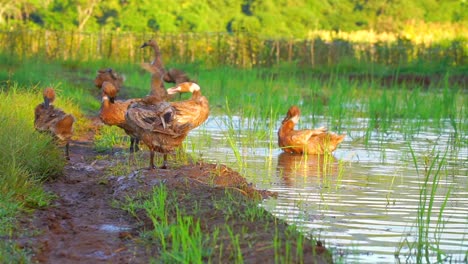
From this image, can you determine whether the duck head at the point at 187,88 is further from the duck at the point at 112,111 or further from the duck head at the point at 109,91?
the duck head at the point at 109,91

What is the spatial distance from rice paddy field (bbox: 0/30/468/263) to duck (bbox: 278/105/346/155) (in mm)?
128

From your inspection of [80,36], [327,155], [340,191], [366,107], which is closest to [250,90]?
[366,107]

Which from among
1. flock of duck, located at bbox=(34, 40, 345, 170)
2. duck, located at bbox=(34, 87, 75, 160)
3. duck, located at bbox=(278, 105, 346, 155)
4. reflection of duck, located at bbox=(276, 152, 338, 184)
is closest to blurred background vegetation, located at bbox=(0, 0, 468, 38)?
duck, located at bbox=(278, 105, 346, 155)

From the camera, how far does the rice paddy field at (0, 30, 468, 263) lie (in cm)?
660

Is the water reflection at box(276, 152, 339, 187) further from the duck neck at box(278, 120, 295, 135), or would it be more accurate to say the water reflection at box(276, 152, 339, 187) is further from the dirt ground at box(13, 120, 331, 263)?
the dirt ground at box(13, 120, 331, 263)

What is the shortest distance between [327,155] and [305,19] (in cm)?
4784

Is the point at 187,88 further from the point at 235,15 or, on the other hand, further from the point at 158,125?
the point at 235,15

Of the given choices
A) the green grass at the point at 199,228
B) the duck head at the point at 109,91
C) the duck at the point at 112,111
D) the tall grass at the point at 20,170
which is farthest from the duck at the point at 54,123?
the green grass at the point at 199,228

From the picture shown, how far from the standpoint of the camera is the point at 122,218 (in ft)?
23.4

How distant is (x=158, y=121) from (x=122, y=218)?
5.68 ft

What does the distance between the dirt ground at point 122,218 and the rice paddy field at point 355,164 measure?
0.47 m

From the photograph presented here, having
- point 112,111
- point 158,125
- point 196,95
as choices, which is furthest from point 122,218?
point 112,111

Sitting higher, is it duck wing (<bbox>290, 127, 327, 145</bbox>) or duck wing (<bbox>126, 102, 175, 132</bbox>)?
duck wing (<bbox>126, 102, 175, 132</bbox>)

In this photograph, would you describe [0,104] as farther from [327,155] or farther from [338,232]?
[338,232]
